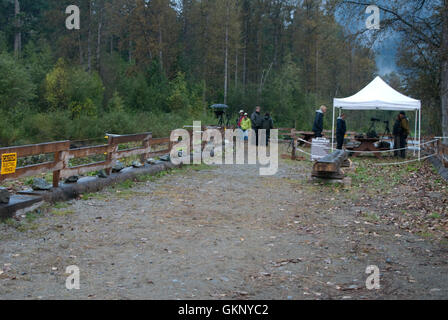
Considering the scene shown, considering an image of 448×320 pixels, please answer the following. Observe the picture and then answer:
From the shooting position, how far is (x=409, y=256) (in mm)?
6422

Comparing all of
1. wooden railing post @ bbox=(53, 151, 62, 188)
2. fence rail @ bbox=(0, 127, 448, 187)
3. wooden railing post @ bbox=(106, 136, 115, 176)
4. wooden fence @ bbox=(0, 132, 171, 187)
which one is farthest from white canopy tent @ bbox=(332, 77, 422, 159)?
wooden railing post @ bbox=(53, 151, 62, 188)

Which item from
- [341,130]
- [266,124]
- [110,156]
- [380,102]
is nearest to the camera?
[110,156]

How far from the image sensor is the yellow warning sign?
7.44 meters

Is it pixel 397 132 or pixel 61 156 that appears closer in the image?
pixel 61 156

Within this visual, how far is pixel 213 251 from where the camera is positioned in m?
6.53

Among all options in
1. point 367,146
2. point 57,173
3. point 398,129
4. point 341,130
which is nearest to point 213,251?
point 57,173

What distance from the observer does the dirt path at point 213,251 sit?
200 inches

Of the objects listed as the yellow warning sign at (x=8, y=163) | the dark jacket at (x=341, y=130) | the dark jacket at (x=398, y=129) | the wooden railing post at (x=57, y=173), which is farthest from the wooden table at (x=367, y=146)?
the yellow warning sign at (x=8, y=163)

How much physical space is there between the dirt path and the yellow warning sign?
35.2 inches

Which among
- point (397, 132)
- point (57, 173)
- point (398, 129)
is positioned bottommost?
point (57, 173)

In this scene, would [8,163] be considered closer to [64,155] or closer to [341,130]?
[64,155]

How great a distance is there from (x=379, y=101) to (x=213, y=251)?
14.2 meters
